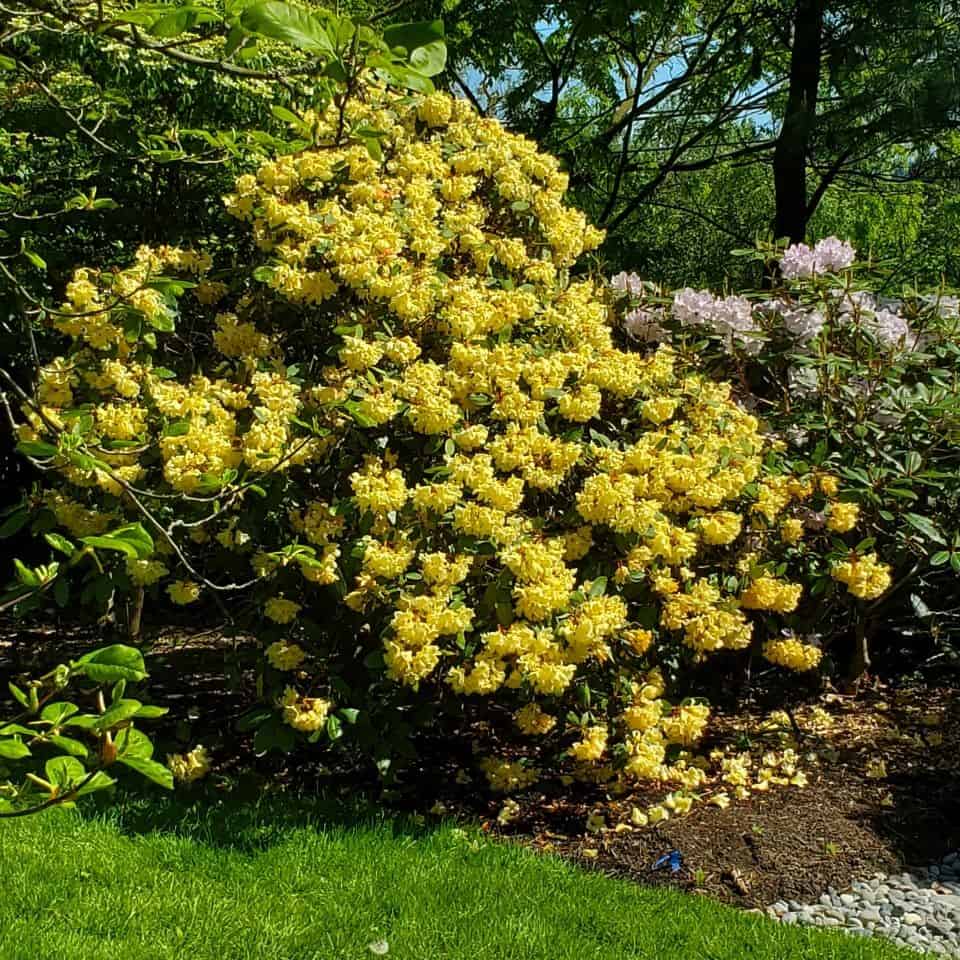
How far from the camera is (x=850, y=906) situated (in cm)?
321

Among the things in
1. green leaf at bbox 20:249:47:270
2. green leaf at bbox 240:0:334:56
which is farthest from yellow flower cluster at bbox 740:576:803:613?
green leaf at bbox 240:0:334:56

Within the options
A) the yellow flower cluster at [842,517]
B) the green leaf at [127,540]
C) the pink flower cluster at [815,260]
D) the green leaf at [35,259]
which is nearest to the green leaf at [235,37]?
the green leaf at [127,540]

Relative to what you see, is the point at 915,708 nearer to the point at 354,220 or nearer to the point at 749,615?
the point at 749,615

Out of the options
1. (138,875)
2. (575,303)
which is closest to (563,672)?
(138,875)

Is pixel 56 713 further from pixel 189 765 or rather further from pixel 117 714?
pixel 189 765

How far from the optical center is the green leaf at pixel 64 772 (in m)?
1.06

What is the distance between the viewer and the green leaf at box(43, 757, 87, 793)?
3.46ft

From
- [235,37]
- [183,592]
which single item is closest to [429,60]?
[235,37]

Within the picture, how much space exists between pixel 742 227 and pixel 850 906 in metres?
11.1

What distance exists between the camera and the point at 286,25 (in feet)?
3.39

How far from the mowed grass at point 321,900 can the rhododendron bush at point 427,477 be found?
357 millimetres

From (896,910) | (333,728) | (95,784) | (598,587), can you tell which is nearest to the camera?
(95,784)

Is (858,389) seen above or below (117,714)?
above

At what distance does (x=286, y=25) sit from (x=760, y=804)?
3.31 metres
